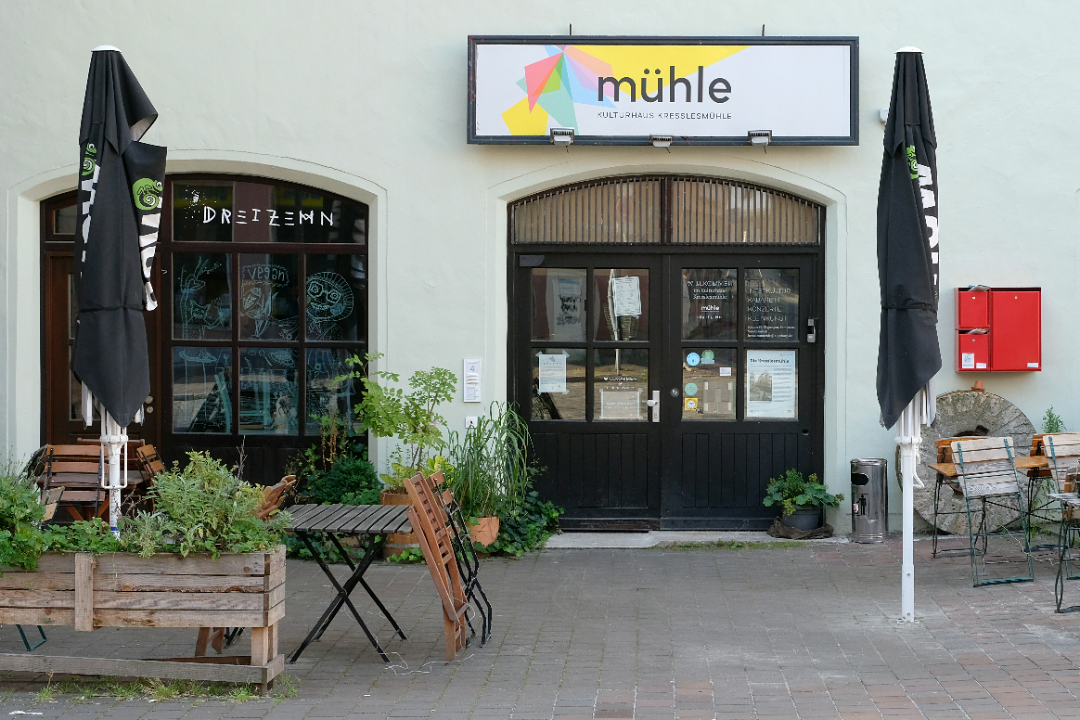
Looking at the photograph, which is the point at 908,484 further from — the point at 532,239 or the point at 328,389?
the point at 328,389

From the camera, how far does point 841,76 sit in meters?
8.45

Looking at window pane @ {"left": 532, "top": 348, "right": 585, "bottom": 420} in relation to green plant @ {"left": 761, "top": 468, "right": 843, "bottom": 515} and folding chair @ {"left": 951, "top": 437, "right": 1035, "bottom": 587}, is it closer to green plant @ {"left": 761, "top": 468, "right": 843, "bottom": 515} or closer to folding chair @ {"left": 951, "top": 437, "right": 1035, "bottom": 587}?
green plant @ {"left": 761, "top": 468, "right": 843, "bottom": 515}

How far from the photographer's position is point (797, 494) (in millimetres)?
8711

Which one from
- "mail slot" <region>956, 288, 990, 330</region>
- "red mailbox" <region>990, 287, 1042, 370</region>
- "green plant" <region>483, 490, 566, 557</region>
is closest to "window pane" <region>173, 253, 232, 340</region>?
"green plant" <region>483, 490, 566, 557</region>

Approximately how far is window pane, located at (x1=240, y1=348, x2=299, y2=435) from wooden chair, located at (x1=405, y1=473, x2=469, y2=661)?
144 inches

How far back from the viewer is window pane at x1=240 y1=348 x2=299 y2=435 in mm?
9055

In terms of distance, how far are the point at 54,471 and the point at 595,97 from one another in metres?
4.89

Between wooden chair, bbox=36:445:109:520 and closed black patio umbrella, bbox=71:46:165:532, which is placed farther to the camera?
wooden chair, bbox=36:445:109:520

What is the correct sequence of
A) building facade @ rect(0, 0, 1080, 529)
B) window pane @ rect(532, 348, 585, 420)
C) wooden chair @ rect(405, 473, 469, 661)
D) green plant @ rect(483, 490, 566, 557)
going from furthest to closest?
window pane @ rect(532, 348, 585, 420) < building facade @ rect(0, 0, 1080, 529) < green plant @ rect(483, 490, 566, 557) < wooden chair @ rect(405, 473, 469, 661)

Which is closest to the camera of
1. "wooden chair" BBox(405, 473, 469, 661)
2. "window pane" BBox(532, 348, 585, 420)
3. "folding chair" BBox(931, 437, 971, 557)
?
"wooden chair" BBox(405, 473, 469, 661)

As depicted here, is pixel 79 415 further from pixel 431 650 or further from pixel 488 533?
pixel 431 650

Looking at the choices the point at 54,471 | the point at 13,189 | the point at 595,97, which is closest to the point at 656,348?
the point at 595,97

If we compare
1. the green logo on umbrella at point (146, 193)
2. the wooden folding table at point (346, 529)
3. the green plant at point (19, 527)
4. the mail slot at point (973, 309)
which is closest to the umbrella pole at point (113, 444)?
the green plant at point (19, 527)

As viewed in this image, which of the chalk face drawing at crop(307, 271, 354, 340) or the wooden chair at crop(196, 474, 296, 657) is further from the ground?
the chalk face drawing at crop(307, 271, 354, 340)
